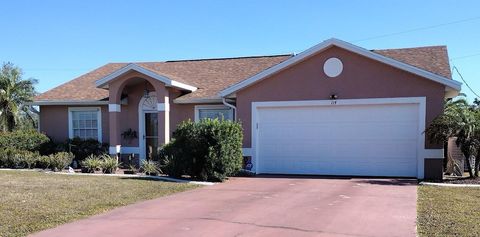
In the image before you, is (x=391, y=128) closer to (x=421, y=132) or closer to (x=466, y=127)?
(x=421, y=132)

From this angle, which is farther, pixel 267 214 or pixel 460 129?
pixel 460 129

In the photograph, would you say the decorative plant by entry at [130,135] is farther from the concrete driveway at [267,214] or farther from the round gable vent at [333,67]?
the round gable vent at [333,67]

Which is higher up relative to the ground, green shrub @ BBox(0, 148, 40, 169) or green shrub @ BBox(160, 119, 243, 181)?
green shrub @ BBox(160, 119, 243, 181)

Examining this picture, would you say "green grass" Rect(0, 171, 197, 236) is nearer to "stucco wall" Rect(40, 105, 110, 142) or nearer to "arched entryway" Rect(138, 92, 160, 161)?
"arched entryway" Rect(138, 92, 160, 161)

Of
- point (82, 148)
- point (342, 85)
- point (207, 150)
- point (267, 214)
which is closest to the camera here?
point (267, 214)

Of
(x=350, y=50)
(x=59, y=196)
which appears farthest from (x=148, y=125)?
(x=59, y=196)

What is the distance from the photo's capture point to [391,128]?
46.3 feet

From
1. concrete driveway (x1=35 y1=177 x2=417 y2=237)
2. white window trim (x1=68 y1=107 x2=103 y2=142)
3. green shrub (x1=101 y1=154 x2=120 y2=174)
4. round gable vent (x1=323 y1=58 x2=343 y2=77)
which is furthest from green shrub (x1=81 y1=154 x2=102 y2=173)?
round gable vent (x1=323 y1=58 x2=343 y2=77)

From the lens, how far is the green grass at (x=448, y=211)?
271 inches

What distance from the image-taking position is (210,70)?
1998 cm

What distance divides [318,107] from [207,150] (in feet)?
13.3

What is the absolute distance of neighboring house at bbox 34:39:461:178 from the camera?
45.4ft

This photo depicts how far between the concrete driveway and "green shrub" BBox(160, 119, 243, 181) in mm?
1287

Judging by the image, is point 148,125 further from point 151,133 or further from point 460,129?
point 460,129
